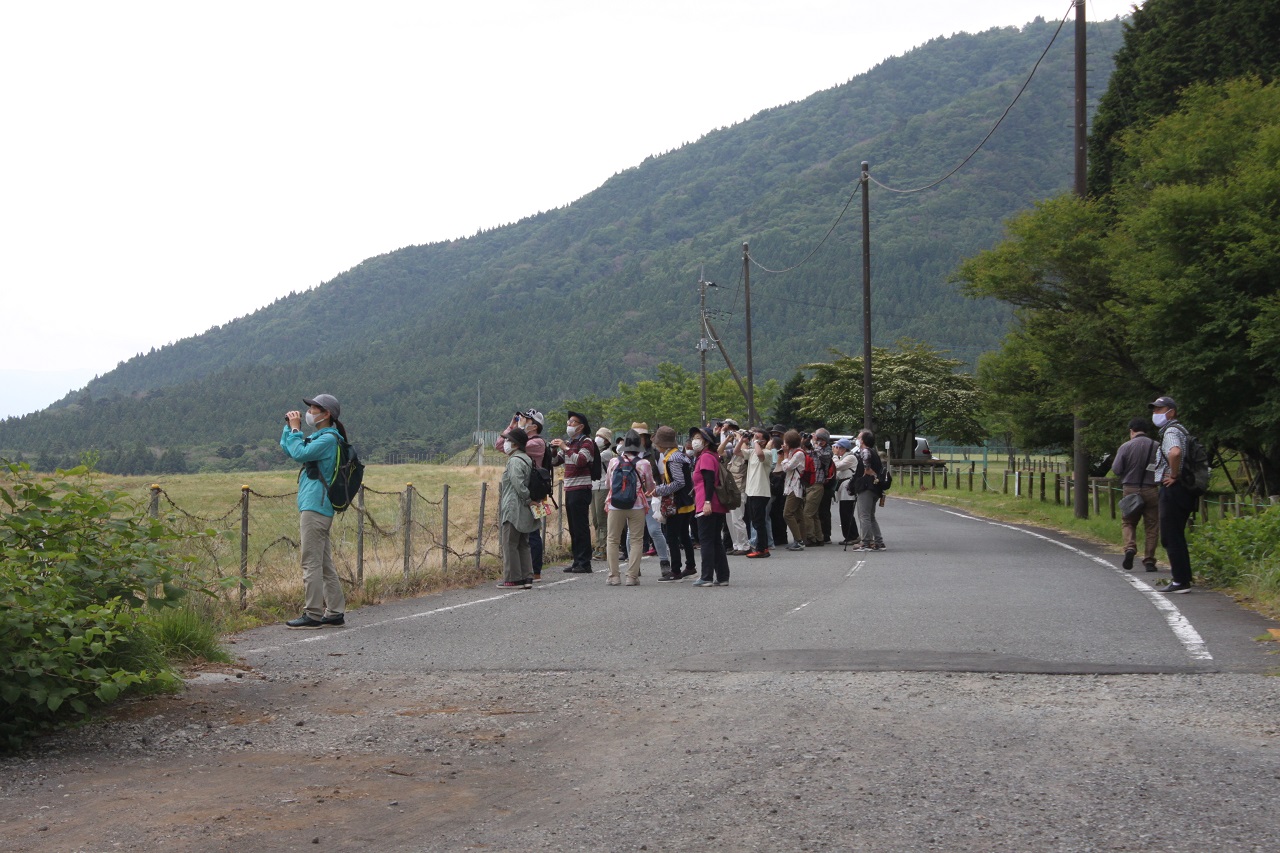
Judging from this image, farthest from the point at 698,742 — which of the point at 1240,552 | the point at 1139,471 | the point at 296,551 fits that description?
the point at 296,551

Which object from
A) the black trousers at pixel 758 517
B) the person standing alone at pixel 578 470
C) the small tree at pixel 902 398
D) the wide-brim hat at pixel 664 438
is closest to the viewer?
the wide-brim hat at pixel 664 438

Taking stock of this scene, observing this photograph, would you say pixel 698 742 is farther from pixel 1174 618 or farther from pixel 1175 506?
pixel 1175 506

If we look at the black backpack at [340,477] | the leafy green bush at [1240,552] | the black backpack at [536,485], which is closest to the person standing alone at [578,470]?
the black backpack at [536,485]

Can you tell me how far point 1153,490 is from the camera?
575 inches

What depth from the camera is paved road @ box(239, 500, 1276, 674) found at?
9.09m

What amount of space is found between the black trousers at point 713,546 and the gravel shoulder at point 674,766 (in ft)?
20.8

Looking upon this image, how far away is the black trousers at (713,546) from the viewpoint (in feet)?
48.4

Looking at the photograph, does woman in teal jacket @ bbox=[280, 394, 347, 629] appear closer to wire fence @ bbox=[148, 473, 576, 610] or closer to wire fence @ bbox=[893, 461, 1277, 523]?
wire fence @ bbox=[148, 473, 576, 610]

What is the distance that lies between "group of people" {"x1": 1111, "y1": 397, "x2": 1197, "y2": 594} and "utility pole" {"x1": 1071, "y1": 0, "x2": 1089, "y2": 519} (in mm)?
11143

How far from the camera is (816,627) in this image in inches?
424

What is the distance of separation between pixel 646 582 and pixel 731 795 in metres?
10.2

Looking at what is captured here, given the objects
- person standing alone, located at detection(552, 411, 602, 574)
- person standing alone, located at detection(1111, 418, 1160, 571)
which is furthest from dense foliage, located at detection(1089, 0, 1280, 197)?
person standing alone, located at detection(552, 411, 602, 574)

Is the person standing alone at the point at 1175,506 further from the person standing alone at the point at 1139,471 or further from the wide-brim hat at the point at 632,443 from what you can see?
the wide-brim hat at the point at 632,443

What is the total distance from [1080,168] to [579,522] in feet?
47.3
